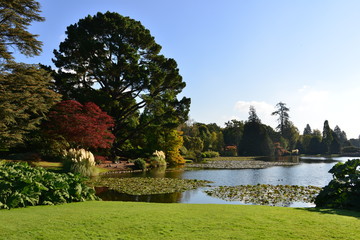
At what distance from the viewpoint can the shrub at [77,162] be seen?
1441 cm

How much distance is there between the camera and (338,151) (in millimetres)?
64562

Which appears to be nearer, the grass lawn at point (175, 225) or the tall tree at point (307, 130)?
the grass lawn at point (175, 225)

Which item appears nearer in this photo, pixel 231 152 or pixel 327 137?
pixel 231 152

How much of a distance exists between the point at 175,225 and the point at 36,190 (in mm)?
3766

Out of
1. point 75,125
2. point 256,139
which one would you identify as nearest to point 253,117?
point 256,139

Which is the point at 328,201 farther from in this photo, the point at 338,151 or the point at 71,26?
the point at 338,151

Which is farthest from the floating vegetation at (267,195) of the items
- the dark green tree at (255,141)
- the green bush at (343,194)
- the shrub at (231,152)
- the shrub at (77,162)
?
the dark green tree at (255,141)

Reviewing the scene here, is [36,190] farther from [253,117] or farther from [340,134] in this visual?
[340,134]

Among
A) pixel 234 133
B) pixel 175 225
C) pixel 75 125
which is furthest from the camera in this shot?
pixel 234 133

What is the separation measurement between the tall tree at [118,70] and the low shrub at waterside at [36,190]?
58.9ft

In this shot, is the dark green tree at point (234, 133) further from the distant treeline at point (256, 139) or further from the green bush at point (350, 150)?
the green bush at point (350, 150)

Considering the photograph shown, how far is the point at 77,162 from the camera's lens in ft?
47.9

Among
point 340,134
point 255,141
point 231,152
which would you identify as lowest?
point 231,152

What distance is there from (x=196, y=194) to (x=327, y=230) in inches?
267
